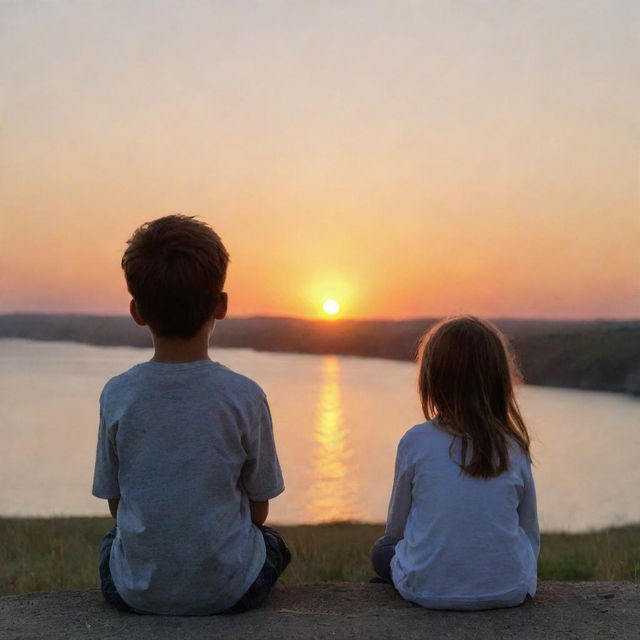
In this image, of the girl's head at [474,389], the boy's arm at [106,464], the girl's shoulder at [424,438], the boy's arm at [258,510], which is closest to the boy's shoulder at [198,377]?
the boy's arm at [106,464]

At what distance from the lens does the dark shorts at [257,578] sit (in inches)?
130

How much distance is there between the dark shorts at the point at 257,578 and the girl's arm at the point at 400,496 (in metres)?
Result: 0.47

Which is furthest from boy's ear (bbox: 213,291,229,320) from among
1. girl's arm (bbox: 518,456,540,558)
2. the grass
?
the grass

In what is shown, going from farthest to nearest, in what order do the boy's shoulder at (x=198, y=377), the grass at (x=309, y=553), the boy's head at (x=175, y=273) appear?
the grass at (x=309, y=553) → the boy's shoulder at (x=198, y=377) → the boy's head at (x=175, y=273)

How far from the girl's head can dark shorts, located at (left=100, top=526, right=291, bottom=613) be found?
31.5 inches

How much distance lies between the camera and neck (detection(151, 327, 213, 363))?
10.1ft

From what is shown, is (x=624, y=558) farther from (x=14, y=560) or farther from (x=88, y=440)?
(x=88, y=440)

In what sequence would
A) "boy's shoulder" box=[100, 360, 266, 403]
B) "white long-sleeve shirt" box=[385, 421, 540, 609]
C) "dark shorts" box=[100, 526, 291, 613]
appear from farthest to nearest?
1. "dark shorts" box=[100, 526, 291, 613]
2. "white long-sleeve shirt" box=[385, 421, 540, 609]
3. "boy's shoulder" box=[100, 360, 266, 403]

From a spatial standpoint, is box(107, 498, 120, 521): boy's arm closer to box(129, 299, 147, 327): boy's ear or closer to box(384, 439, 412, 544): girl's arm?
box(129, 299, 147, 327): boy's ear

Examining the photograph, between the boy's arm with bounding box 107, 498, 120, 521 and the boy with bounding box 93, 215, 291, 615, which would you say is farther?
the boy's arm with bounding box 107, 498, 120, 521

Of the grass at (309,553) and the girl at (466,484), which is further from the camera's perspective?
the grass at (309,553)

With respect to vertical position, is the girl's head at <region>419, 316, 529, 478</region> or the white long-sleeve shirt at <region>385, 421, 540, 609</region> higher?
the girl's head at <region>419, 316, 529, 478</region>

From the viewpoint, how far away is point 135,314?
10.1 feet

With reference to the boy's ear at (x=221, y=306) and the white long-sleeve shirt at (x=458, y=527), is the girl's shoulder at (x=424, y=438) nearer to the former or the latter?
the white long-sleeve shirt at (x=458, y=527)
